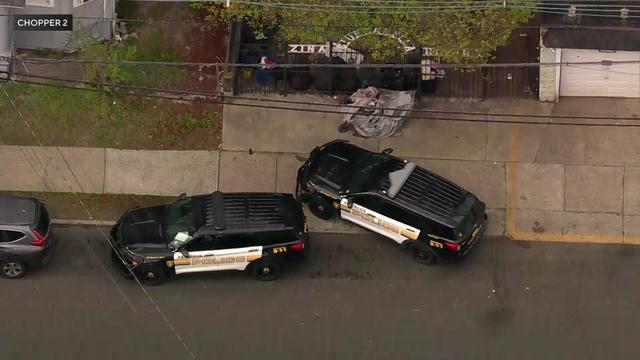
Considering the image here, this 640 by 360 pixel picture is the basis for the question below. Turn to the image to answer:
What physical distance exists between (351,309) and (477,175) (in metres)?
4.64

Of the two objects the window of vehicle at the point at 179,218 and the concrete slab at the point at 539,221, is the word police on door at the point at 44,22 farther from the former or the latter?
the concrete slab at the point at 539,221

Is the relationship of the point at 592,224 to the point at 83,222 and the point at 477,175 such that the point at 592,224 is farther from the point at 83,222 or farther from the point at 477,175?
the point at 83,222

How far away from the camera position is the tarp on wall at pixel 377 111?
58.3ft

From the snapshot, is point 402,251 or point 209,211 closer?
point 209,211

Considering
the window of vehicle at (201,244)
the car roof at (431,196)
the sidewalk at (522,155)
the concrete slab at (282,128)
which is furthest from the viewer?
the concrete slab at (282,128)

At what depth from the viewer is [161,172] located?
701 inches

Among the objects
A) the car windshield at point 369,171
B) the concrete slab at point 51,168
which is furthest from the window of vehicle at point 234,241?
the concrete slab at point 51,168


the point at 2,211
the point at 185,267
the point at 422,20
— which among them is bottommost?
the point at 185,267

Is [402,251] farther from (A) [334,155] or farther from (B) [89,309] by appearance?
(B) [89,309]

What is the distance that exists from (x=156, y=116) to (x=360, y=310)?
23.6 ft

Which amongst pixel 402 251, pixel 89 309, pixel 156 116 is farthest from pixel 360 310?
pixel 156 116

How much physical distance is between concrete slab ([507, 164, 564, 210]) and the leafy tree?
2.97 meters

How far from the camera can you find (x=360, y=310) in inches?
630

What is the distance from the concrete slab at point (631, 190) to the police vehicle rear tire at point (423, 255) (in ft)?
16.0
